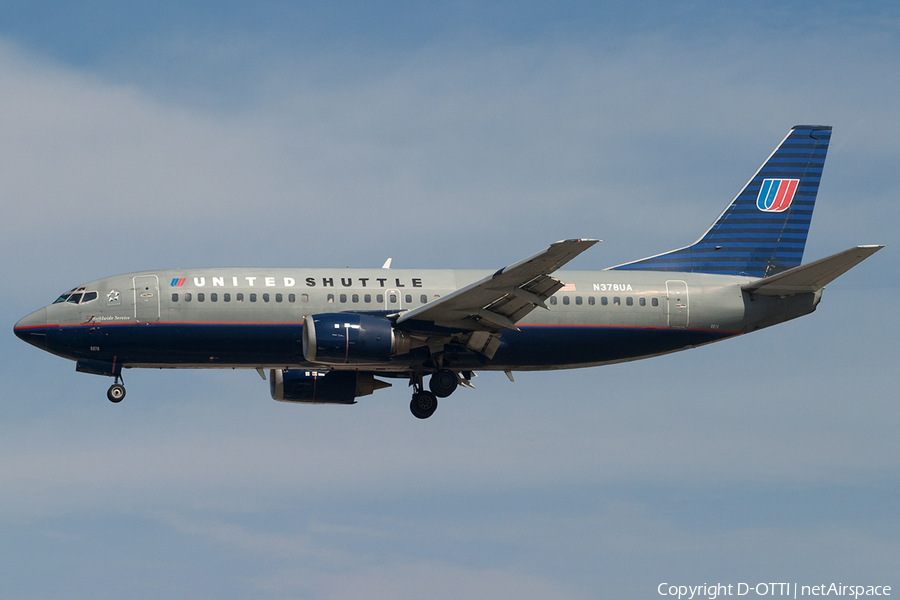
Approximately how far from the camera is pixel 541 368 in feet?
132

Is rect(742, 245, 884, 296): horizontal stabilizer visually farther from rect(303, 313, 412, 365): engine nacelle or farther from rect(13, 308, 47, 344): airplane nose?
rect(13, 308, 47, 344): airplane nose

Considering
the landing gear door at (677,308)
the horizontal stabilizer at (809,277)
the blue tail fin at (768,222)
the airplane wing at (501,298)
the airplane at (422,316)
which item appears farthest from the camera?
the blue tail fin at (768,222)

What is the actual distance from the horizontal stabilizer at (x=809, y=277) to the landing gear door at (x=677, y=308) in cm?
236

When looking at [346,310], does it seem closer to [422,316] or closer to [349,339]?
[349,339]

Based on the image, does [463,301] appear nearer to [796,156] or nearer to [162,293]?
[162,293]

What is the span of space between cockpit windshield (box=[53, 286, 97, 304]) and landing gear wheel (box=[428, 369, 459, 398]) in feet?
37.6

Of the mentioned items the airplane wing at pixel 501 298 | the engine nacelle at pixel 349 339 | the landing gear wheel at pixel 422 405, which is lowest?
the landing gear wheel at pixel 422 405

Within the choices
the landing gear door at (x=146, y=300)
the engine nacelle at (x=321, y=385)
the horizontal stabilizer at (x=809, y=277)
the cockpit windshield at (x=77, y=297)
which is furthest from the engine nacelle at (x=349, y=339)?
the horizontal stabilizer at (x=809, y=277)

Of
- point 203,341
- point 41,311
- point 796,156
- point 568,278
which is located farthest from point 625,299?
point 41,311

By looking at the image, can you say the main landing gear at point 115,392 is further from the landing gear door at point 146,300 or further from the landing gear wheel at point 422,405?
the landing gear wheel at point 422,405

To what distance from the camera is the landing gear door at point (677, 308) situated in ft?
132

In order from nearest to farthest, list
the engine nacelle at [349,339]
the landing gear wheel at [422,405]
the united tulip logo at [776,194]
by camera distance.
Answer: the engine nacelle at [349,339] < the landing gear wheel at [422,405] < the united tulip logo at [776,194]

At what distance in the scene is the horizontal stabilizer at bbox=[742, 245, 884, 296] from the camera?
36906 mm

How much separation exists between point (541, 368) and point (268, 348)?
9.64m
